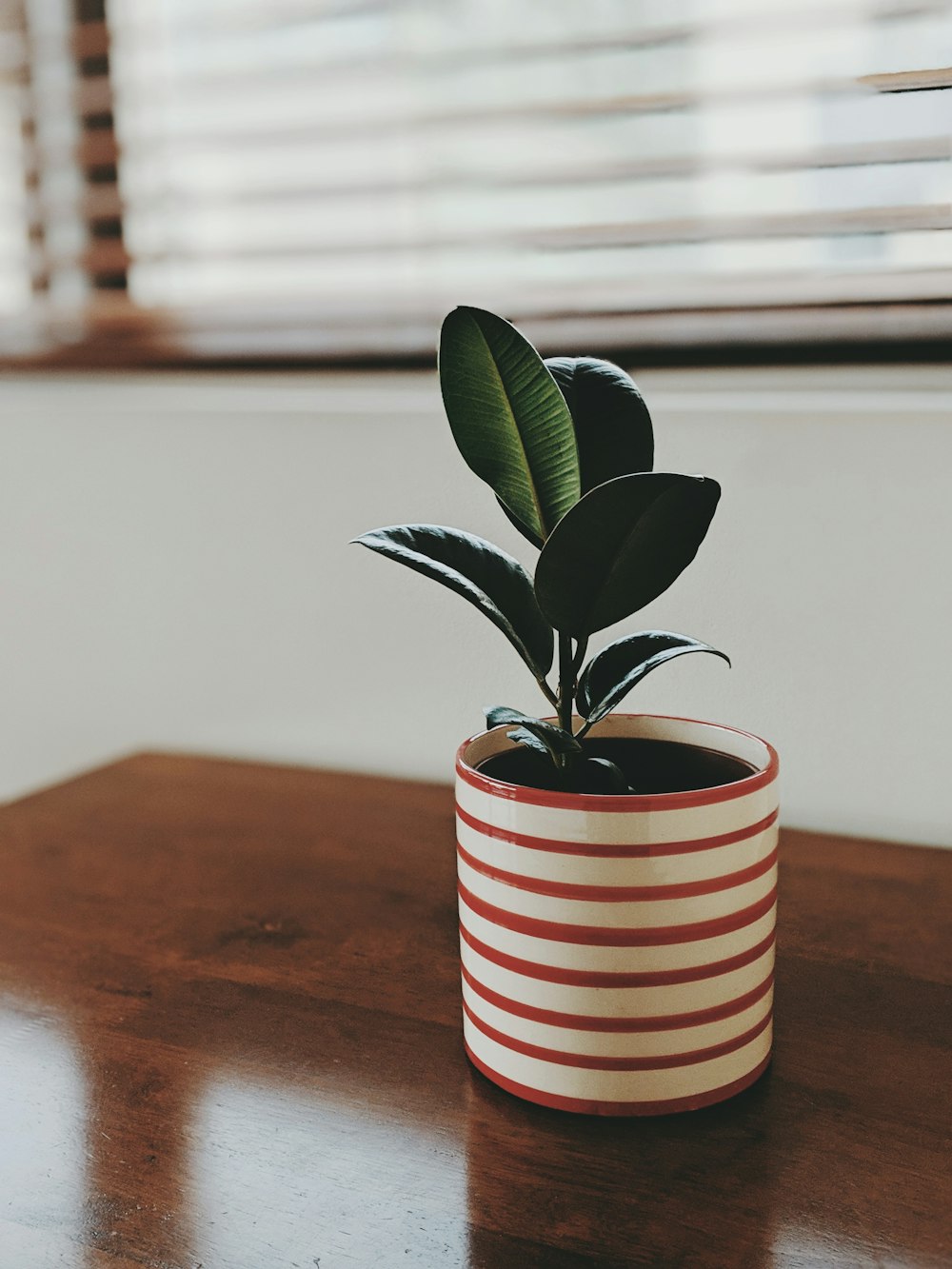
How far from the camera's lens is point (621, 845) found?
18.4 inches

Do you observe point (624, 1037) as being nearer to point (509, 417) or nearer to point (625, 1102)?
point (625, 1102)

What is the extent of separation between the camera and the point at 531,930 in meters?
0.49

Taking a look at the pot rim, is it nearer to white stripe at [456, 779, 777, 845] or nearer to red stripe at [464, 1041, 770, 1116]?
white stripe at [456, 779, 777, 845]

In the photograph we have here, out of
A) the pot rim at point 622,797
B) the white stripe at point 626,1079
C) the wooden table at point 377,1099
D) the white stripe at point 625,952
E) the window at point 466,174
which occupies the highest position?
the window at point 466,174

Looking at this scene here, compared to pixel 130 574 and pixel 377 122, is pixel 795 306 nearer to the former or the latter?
pixel 377 122

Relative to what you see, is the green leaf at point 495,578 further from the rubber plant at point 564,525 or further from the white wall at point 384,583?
the white wall at point 384,583

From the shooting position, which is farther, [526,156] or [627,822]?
[526,156]

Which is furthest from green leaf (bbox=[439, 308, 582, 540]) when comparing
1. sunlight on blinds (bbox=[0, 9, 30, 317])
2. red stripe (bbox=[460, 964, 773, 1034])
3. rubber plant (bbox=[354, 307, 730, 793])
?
sunlight on blinds (bbox=[0, 9, 30, 317])

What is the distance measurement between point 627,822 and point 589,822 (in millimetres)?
16

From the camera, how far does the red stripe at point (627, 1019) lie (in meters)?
0.48

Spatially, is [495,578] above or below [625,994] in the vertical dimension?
above

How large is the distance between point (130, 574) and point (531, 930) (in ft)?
2.64

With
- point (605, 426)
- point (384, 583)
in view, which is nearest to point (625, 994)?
point (605, 426)

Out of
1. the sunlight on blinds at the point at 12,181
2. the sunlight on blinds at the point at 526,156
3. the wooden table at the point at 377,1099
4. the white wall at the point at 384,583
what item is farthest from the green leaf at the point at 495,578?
the sunlight on blinds at the point at 12,181
